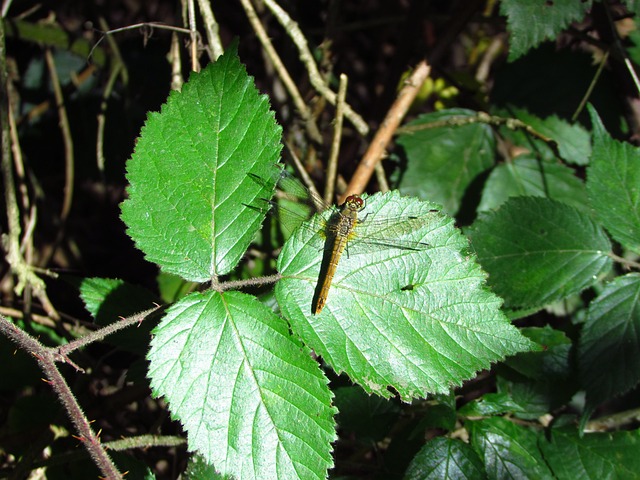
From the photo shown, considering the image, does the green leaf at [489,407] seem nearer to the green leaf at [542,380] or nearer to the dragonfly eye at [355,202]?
the green leaf at [542,380]

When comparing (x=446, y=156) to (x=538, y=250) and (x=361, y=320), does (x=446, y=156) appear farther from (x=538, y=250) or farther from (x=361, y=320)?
(x=361, y=320)

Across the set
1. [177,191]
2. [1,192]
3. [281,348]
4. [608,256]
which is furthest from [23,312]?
[608,256]

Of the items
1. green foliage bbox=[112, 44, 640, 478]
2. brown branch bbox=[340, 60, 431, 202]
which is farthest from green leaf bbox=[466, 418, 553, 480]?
brown branch bbox=[340, 60, 431, 202]

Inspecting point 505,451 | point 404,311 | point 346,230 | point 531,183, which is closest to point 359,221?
point 346,230

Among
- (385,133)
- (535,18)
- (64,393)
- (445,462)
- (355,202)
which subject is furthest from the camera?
(385,133)

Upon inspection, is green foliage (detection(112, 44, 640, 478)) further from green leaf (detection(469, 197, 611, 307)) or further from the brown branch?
the brown branch
